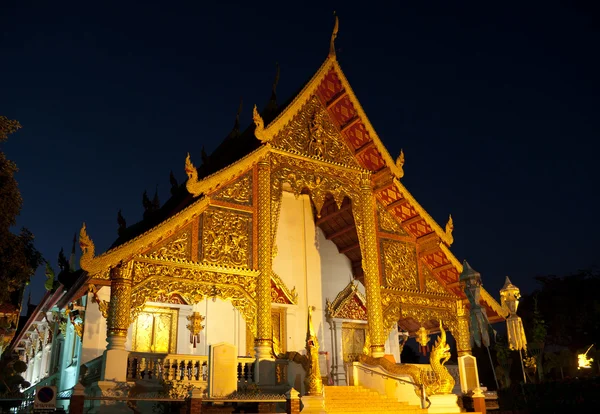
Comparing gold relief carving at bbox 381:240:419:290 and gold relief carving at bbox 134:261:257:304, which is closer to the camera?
gold relief carving at bbox 134:261:257:304

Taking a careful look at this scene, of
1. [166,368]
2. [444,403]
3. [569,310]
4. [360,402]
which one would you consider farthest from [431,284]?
[569,310]

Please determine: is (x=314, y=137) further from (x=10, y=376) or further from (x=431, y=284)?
(x=10, y=376)

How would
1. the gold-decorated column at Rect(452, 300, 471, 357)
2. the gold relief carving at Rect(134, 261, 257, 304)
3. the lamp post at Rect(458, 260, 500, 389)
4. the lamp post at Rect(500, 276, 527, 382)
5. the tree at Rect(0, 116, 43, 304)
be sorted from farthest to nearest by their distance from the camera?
A: the gold-decorated column at Rect(452, 300, 471, 357) < the lamp post at Rect(458, 260, 500, 389) < the lamp post at Rect(500, 276, 527, 382) < the gold relief carving at Rect(134, 261, 257, 304) < the tree at Rect(0, 116, 43, 304)

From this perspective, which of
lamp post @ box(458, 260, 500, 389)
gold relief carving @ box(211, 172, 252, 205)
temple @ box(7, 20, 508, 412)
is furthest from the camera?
gold relief carving @ box(211, 172, 252, 205)

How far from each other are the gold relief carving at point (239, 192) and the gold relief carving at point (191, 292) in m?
1.82

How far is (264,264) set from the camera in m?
11.3

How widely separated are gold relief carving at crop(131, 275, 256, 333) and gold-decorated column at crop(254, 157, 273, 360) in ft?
0.59

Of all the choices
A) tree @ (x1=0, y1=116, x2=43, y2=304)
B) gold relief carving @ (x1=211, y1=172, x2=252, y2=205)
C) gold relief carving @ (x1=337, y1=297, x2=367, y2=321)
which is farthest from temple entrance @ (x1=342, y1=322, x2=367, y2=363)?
tree @ (x1=0, y1=116, x2=43, y2=304)

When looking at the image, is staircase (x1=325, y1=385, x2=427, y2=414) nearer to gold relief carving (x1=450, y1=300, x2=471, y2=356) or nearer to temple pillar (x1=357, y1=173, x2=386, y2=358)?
temple pillar (x1=357, y1=173, x2=386, y2=358)

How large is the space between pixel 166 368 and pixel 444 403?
206 inches

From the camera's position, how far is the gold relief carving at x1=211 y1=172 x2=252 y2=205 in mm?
11500

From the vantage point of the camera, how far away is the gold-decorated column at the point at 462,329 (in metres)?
13.3

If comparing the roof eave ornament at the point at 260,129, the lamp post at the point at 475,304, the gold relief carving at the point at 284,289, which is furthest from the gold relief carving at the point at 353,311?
the roof eave ornament at the point at 260,129

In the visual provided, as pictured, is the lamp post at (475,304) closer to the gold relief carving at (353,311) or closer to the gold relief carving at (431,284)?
the gold relief carving at (431,284)
